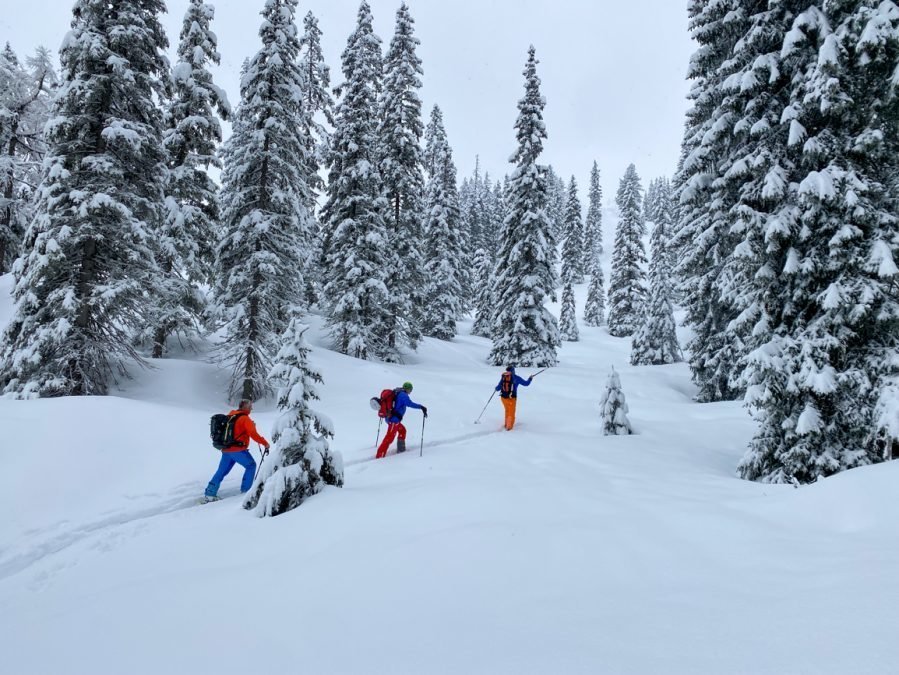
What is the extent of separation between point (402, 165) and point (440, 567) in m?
26.9

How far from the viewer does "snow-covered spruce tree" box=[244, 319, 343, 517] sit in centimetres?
672

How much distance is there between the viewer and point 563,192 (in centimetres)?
10881

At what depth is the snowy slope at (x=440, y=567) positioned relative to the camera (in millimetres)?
3199

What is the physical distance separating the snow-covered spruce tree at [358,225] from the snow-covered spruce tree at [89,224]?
1034cm

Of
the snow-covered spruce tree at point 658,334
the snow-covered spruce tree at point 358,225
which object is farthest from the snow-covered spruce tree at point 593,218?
the snow-covered spruce tree at point 358,225

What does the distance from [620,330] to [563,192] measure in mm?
61544

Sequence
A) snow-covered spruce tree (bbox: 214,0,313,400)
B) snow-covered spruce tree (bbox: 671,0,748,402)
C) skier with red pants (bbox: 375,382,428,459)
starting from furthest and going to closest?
snow-covered spruce tree (bbox: 214,0,313,400) < snow-covered spruce tree (bbox: 671,0,748,402) < skier with red pants (bbox: 375,382,428,459)

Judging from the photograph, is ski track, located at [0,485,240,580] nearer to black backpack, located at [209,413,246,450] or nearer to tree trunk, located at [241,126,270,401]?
black backpack, located at [209,413,246,450]

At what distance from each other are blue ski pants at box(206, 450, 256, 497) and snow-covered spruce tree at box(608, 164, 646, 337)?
1939 inches

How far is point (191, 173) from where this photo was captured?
58.9ft

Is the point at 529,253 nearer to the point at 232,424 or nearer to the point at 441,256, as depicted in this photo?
the point at 441,256

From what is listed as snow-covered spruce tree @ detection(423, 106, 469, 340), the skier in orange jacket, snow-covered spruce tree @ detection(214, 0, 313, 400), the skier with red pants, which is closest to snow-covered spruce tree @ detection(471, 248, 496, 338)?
snow-covered spruce tree @ detection(423, 106, 469, 340)

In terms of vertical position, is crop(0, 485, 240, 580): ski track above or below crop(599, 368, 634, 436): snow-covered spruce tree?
below

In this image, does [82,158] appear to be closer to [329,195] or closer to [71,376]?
[71,376]
